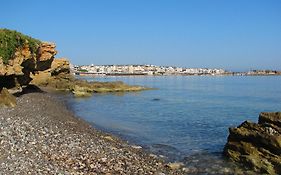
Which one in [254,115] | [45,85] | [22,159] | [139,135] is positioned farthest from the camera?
[45,85]

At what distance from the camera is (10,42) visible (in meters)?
34.9

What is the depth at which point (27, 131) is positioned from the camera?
63.3ft

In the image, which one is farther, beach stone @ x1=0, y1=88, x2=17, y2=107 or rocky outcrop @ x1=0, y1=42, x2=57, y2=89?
rocky outcrop @ x1=0, y1=42, x2=57, y2=89

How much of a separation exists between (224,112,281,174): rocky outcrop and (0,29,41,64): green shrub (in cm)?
2338

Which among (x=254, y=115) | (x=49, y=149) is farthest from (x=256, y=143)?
(x=254, y=115)

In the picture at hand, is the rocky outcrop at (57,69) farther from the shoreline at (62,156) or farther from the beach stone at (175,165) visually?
the beach stone at (175,165)

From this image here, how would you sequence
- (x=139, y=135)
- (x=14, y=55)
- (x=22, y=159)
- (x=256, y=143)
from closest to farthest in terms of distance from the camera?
(x=22, y=159), (x=256, y=143), (x=139, y=135), (x=14, y=55)

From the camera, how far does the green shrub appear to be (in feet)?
111

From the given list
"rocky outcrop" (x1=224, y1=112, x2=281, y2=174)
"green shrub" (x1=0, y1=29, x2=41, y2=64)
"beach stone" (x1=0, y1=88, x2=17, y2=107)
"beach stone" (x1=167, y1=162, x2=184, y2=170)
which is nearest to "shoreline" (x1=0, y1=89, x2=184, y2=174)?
"beach stone" (x1=167, y1=162, x2=184, y2=170)

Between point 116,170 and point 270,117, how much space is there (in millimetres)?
9093

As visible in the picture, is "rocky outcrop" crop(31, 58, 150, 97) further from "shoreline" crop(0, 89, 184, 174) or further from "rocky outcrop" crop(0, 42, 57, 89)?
"shoreline" crop(0, 89, 184, 174)

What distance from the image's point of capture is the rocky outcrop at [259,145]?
56.7 feet

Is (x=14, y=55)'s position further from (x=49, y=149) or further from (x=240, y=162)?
(x=240, y=162)

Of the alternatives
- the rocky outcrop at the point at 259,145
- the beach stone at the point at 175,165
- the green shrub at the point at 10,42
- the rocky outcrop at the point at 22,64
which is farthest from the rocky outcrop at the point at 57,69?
the rocky outcrop at the point at 259,145
